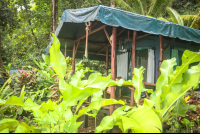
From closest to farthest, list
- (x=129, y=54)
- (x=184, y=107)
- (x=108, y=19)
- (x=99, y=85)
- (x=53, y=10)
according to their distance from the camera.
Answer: (x=99, y=85) < (x=184, y=107) < (x=108, y=19) < (x=129, y=54) < (x=53, y=10)

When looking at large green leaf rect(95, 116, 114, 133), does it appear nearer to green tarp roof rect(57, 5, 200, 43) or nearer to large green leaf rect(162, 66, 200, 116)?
large green leaf rect(162, 66, 200, 116)

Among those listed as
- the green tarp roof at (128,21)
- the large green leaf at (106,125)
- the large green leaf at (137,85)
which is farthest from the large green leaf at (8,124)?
the green tarp roof at (128,21)

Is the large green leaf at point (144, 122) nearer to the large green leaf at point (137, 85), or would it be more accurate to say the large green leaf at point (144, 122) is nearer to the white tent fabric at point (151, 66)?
the large green leaf at point (137, 85)

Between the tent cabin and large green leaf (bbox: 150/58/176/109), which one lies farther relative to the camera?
the tent cabin

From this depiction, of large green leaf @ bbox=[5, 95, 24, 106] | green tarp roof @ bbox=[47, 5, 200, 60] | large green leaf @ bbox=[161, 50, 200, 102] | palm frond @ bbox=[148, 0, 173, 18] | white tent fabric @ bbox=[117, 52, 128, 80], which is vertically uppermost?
palm frond @ bbox=[148, 0, 173, 18]

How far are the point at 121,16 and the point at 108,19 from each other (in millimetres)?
322

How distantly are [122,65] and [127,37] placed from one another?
5.02ft

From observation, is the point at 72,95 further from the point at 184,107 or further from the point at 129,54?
the point at 129,54

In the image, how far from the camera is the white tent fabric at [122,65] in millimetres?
6230

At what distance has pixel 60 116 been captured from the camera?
148 cm

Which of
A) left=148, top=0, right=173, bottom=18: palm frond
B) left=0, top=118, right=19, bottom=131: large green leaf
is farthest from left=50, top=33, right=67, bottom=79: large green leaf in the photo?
left=148, top=0, right=173, bottom=18: palm frond

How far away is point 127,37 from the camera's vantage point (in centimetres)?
533

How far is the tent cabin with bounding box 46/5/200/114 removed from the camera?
9.95 ft

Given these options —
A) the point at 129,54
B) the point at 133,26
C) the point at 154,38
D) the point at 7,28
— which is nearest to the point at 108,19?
the point at 133,26
